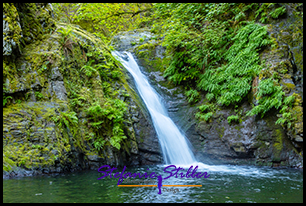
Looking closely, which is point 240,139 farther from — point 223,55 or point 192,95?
point 223,55

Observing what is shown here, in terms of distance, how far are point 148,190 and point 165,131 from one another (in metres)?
4.92

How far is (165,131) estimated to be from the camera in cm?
920

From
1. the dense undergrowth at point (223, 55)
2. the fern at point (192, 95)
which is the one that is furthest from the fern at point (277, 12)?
the fern at point (192, 95)

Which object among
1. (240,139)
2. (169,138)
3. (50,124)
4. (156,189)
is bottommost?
(156,189)

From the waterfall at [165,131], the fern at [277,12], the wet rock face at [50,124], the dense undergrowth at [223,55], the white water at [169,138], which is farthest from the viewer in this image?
the fern at [277,12]

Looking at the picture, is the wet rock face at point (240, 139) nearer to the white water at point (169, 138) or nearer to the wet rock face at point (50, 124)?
the white water at point (169, 138)

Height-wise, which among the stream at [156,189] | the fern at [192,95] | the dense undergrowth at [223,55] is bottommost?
the stream at [156,189]

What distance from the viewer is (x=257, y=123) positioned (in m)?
8.19

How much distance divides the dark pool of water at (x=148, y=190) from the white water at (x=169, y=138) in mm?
1929

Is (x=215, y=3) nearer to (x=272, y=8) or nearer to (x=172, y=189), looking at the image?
(x=272, y=8)

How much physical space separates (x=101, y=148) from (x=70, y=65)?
11.6 ft

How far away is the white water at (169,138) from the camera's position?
7828 millimetres

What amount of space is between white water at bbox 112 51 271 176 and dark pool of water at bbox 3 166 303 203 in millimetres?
1929

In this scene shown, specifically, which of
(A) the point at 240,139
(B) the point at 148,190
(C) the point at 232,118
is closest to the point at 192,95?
(C) the point at 232,118
